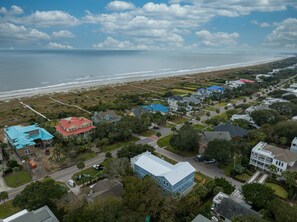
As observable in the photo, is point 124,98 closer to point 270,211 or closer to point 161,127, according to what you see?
point 161,127

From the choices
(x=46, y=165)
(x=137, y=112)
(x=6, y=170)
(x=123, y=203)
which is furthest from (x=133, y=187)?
(x=137, y=112)

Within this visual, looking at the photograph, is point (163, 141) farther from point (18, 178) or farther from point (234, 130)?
point (18, 178)

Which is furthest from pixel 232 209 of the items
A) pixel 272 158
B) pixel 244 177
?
pixel 272 158

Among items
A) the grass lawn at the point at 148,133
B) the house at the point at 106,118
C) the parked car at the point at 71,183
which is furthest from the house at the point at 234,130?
the parked car at the point at 71,183

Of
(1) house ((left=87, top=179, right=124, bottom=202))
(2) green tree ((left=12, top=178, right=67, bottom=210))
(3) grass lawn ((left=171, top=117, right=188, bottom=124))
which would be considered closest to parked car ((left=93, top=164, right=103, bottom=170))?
(1) house ((left=87, top=179, right=124, bottom=202))

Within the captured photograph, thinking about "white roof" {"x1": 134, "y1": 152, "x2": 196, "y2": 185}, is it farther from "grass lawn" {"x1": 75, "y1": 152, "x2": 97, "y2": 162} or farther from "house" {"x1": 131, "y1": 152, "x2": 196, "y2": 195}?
"grass lawn" {"x1": 75, "y1": 152, "x2": 97, "y2": 162}

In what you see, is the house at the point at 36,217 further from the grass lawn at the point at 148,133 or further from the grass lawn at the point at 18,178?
the grass lawn at the point at 148,133
